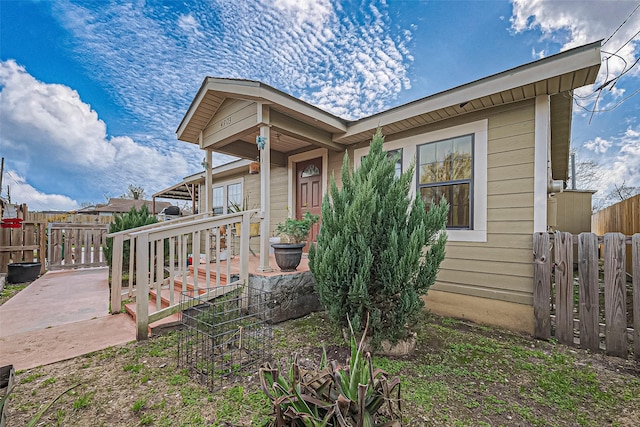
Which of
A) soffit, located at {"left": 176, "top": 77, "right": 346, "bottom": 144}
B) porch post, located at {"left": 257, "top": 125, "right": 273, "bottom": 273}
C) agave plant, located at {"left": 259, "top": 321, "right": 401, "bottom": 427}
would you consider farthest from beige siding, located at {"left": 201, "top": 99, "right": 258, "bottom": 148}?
agave plant, located at {"left": 259, "top": 321, "right": 401, "bottom": 427}

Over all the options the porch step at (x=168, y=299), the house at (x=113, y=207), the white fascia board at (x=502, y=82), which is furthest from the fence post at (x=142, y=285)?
the house at (x=113, y=207)

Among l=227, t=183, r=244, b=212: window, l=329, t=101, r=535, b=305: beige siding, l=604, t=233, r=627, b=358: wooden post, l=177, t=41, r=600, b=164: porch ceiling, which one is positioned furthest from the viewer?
l=227, t=183, r=244, b=212: window

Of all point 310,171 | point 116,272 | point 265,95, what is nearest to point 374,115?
point 265,95

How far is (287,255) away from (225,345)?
51.7 inches

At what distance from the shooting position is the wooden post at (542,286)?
10.2ft

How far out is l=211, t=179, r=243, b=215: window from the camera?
7920mm

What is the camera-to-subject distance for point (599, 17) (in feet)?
14.3

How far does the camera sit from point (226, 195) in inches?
330

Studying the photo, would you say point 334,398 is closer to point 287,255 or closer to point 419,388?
point 419,388

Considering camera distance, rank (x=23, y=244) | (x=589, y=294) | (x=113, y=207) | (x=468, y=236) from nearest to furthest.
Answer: (x=589, y=294), (x=468, y=236), (x=23, y=244), (x=113, y=207)

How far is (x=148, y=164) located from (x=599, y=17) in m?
25.3

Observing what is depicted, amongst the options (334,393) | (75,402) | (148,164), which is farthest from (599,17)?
(148,164)

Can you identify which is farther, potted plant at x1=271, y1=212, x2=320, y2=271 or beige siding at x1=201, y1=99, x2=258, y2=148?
beige siding at x1=201, y1=99, x2=258, y2=148

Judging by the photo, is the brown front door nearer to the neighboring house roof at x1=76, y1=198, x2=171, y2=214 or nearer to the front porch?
the front porch
